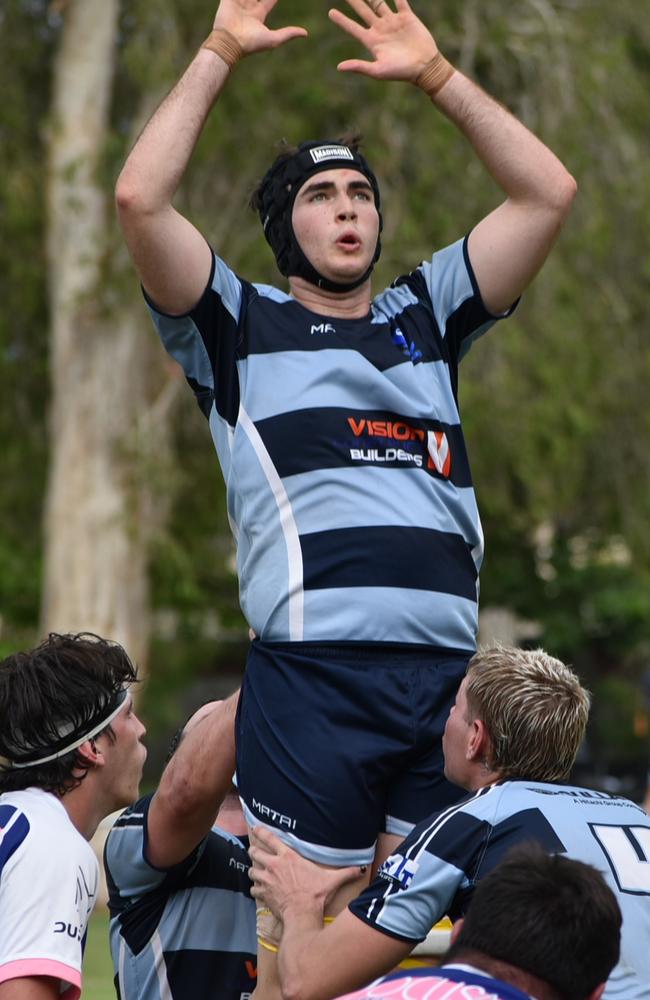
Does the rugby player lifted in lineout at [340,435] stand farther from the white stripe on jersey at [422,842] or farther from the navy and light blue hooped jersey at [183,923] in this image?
the navy and light blue hooped jersey at [183,923]

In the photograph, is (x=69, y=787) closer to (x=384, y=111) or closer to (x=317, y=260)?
(x=317, y=260)

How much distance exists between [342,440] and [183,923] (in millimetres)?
1461

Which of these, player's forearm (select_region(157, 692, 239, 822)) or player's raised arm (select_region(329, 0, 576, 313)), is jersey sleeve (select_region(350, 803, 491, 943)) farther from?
player's raised arm (select_region(329, 0, 576, 313))

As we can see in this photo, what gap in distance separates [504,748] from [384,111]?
1023cm

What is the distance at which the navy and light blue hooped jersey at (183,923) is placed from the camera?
13.5ft

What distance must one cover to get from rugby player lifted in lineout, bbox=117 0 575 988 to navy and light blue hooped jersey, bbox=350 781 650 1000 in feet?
0.95

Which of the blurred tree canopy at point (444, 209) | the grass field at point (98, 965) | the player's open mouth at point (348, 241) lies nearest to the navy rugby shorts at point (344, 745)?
the player's open mouth at point (348, 241)

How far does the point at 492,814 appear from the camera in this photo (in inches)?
123

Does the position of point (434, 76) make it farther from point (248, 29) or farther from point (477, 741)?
point (477, 741)

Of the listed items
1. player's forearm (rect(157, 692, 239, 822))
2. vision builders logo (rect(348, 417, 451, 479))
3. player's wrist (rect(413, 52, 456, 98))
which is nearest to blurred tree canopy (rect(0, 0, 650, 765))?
player's forearm (rect(157, 692, 239, 822))

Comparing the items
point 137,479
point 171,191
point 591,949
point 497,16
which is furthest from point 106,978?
point 497,16

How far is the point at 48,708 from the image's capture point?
11.5 ft

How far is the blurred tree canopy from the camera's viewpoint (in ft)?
42.0

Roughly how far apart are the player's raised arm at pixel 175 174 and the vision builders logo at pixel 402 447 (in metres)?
0.48
